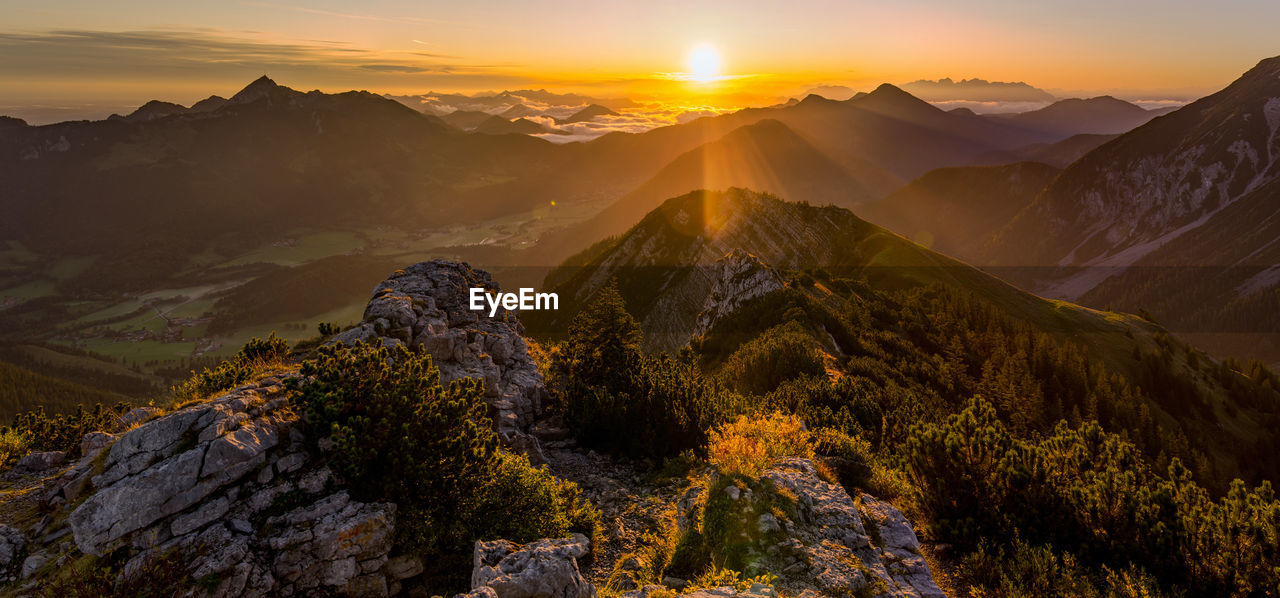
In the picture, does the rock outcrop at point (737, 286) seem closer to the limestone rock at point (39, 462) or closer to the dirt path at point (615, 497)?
the dirt path at point (615, 497)

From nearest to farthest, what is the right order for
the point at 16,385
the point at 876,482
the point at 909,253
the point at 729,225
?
the point at 876,482 < the point at 909,253 < the point at 729,225 < the point at 16,385

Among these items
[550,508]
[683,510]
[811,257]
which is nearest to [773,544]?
[683,510]

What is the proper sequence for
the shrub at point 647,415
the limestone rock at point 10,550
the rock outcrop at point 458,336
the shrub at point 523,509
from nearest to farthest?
the limestone rock at point 10,550, the shrub at point 523,509, the rock outcrop at point 458,336, the shrub at point 647,415

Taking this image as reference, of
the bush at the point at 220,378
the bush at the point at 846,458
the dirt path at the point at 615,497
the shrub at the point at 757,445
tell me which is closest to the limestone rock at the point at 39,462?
the bush at the point at 220,378

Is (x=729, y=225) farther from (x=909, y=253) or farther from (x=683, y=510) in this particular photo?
(x=683, y=510)

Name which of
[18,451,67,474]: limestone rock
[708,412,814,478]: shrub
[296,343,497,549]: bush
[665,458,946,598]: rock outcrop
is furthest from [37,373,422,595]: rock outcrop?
[708,412,814,478]: shrub
